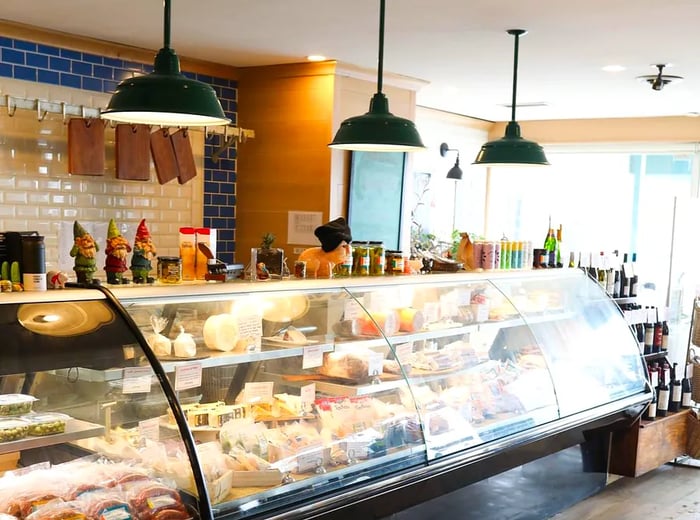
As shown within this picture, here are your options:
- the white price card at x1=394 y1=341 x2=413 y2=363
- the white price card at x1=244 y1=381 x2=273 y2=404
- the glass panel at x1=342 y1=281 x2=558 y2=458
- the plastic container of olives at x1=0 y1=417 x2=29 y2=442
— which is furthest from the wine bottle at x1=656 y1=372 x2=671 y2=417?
the plastic container of olives at x1=0 y1=417 x2=29 y2=442

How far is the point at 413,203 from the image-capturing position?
27.1 feet

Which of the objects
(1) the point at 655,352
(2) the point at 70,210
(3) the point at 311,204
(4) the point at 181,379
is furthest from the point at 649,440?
(2) the point at 70,210

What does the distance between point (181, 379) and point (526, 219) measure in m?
7.52

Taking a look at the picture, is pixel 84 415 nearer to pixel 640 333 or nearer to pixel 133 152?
pixel 133 152

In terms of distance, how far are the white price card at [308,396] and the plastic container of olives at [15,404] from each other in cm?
109

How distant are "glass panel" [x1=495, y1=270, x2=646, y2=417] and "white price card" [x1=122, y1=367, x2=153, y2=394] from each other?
7.49 ft

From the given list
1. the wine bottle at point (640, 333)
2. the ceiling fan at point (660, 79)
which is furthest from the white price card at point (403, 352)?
the ceiling fan at point (660, 79)

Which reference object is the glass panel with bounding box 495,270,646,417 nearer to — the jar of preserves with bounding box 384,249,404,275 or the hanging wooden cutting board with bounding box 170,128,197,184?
the jar of preserves with bounding box 384,249,404,275

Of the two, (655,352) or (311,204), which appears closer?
(655,352)

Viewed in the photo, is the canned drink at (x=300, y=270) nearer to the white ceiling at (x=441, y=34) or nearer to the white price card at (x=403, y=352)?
the white price card at (x=403, y=352)

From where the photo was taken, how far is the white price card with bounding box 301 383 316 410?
3.34 metres

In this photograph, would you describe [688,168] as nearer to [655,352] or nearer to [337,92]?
[655,352]

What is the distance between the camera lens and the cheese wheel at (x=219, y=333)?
3.04 m

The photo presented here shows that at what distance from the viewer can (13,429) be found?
2.46 meters
